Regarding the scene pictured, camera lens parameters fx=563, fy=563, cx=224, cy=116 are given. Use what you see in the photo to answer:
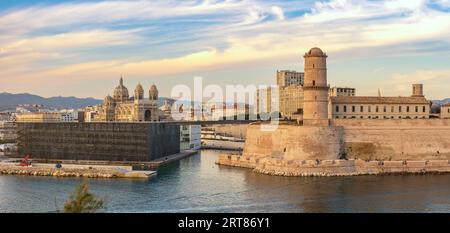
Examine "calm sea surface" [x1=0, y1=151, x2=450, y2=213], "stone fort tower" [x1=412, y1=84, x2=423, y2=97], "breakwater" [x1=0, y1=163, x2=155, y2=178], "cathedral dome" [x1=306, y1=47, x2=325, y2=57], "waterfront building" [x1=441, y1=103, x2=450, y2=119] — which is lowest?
"calm sea surface" [x1=0, y1=151, x2=450, y2=213]

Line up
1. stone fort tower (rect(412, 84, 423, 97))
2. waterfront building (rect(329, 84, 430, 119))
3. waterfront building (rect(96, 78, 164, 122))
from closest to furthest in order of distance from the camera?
1. waterfront building (rect(329, 84, 430, 119))
2. stone fort tower (rect(412, 84, 423, 97))
3. waterfront building (rect(96, 78, 164, 122))

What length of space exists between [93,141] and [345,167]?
50.6ft

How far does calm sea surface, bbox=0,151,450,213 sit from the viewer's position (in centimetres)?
1894

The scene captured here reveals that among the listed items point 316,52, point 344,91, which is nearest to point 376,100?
point 316,52

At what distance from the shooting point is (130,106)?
57844 mm

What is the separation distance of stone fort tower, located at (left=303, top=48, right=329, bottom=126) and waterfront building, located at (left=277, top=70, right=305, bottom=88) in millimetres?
45752

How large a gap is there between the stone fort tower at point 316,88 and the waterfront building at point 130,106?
2976 centimetres

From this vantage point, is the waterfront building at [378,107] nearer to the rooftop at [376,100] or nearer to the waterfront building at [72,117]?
the rooftop at [376,100]

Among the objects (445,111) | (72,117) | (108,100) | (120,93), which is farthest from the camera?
(72,117)

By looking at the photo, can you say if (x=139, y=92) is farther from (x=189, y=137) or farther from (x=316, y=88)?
(x=316, y=88)

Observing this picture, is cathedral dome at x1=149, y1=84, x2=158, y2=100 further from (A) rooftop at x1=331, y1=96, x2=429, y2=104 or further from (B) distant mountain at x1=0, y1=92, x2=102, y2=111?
(B) distant mountain at x1=0, y1=92, x2=102, y2=111

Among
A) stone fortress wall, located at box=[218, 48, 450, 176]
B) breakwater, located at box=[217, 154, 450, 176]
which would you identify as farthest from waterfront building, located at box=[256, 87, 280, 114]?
breakwater, located at box=[217, 154, 450, 176]
